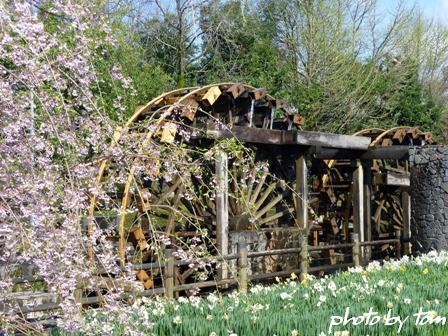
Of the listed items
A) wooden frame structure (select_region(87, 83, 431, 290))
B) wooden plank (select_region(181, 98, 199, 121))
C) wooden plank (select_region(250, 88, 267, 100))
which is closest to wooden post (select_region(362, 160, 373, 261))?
wooden frame structure (select_region(87, 83, 431, 290))

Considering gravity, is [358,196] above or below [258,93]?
below

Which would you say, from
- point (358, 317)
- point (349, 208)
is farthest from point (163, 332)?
point (349, 208)

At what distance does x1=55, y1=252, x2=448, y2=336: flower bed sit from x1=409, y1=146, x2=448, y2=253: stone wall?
15.5ft

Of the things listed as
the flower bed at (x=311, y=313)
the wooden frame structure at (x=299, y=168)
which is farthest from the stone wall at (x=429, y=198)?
the flower bed at (x=311, y=313)

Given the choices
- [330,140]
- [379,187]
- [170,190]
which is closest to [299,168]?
[330,140]

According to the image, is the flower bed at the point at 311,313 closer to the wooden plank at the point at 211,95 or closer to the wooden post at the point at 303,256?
the wooden post at the point at 303,256

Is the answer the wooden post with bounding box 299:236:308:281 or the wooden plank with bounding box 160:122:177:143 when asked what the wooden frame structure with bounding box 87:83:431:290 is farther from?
the wooden plank with bounding box 160:122:177:143

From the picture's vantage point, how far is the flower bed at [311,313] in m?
4.26

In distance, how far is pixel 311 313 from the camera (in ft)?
16.1

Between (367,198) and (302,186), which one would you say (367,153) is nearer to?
(367,198)

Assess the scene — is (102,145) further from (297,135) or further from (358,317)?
(297,135)

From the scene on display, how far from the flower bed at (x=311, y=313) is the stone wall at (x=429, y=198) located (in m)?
4.73

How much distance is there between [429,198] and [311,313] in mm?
7135

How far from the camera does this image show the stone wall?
1139 cm
